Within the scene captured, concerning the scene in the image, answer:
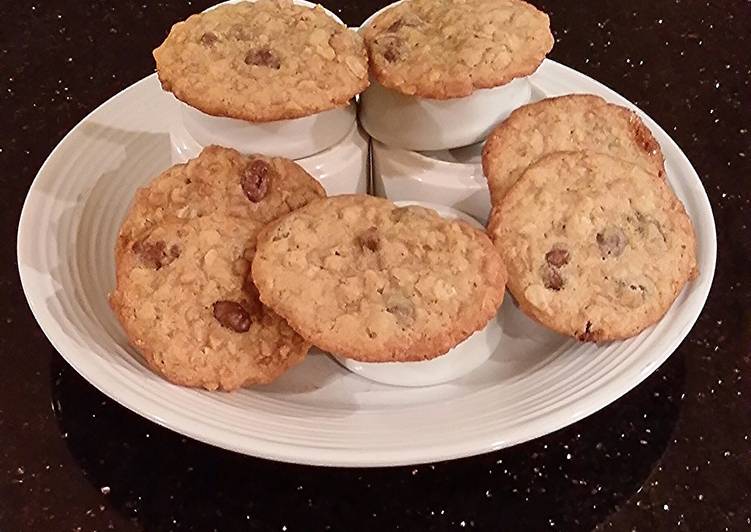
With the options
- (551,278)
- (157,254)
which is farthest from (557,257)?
(157,254)

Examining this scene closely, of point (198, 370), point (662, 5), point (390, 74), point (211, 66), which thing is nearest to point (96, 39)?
point (211, 66)

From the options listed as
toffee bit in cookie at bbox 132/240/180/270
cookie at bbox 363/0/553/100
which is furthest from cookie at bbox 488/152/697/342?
toffee bit in cookie at bbox 132/240/180/270

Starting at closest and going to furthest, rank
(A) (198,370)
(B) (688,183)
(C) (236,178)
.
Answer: (A) (198,370)
(C) (236,178)
(B) (688,183)

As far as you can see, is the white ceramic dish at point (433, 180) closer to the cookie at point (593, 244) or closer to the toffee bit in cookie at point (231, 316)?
the cookie at point (593, 244)

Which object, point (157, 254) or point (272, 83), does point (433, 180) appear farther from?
point (157, 254)

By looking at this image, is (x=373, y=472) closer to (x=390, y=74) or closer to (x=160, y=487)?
(x=160, y=487)

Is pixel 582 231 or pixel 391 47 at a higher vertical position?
pixel 391 47
